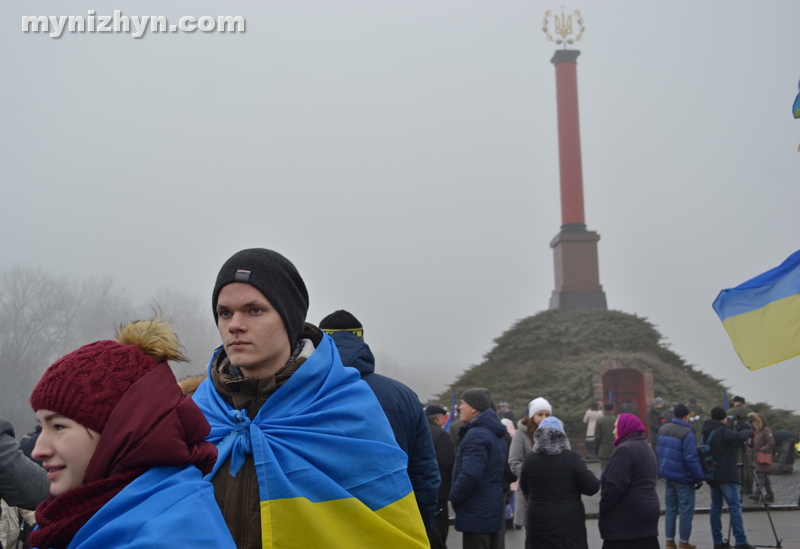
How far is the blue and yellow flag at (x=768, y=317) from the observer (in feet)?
23.7

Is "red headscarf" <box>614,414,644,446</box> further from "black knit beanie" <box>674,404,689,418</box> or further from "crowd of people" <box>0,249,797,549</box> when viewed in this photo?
"crowd of people" <box>0,249,797,549</box>

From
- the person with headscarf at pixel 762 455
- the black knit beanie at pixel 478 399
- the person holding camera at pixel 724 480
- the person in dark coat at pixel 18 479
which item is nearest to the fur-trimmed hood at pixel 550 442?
the black knit beanie at pixel 478 399

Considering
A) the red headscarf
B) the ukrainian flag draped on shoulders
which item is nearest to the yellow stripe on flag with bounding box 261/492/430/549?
the ukrainian flag draped on shoulders

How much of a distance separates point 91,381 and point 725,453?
28.3 ft

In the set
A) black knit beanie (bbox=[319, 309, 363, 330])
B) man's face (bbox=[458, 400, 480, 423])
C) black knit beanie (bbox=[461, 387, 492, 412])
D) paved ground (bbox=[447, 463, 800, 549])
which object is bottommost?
paved ground (bbox=[447, 463, 800, 549])

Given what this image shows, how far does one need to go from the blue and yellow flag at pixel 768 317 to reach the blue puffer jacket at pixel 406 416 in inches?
189

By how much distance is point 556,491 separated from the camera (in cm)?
559

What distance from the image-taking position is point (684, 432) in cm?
820

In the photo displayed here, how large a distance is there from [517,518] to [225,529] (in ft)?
21.4

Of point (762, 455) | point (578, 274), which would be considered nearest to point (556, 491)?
point (762, 455)

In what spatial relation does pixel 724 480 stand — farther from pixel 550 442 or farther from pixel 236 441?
pixel 236 441

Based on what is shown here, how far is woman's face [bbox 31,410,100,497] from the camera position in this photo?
5.32 feet

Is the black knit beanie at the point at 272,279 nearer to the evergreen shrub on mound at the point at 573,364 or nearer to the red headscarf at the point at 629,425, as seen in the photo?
the red headscarf at the point at 629,425

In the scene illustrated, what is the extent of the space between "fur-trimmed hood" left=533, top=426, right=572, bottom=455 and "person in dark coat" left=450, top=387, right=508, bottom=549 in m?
0.45
